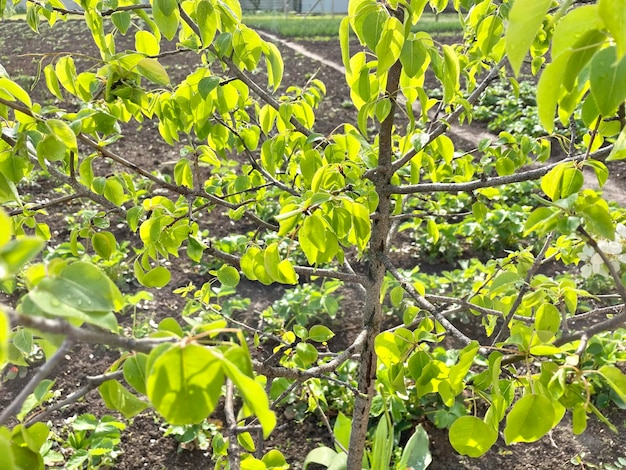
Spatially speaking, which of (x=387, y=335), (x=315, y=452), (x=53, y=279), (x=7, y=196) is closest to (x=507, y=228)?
(x=315, y=452)

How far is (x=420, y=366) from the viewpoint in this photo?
1.23m

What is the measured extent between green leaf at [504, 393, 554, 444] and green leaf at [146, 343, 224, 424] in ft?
1.59

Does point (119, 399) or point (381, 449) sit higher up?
point (119, 399)

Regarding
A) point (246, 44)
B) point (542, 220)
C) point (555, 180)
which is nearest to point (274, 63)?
point (246, 44)

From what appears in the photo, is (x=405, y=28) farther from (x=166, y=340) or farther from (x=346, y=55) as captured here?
(x=166, y=340)

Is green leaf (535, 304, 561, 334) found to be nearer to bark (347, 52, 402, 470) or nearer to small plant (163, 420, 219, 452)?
bark (347, 52, 402, 470)

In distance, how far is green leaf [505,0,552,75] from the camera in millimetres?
613

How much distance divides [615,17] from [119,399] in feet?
2.63

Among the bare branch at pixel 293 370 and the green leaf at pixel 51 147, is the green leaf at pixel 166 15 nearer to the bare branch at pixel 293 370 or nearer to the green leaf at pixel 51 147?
the green leaf at pixel 51 147

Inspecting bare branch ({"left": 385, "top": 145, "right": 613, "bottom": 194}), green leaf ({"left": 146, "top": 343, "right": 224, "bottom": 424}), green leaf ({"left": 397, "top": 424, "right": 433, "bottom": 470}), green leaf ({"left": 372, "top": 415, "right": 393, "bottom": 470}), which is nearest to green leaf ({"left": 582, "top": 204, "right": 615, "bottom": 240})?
bare branch ({"left": 385, "top": 145, "right": 613, "bottom": 194})

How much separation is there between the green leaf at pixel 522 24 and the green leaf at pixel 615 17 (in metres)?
0.05

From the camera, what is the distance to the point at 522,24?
63 centimetres

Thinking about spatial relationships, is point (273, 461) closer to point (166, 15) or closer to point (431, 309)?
point (431, 309)

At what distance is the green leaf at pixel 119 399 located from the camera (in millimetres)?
854
